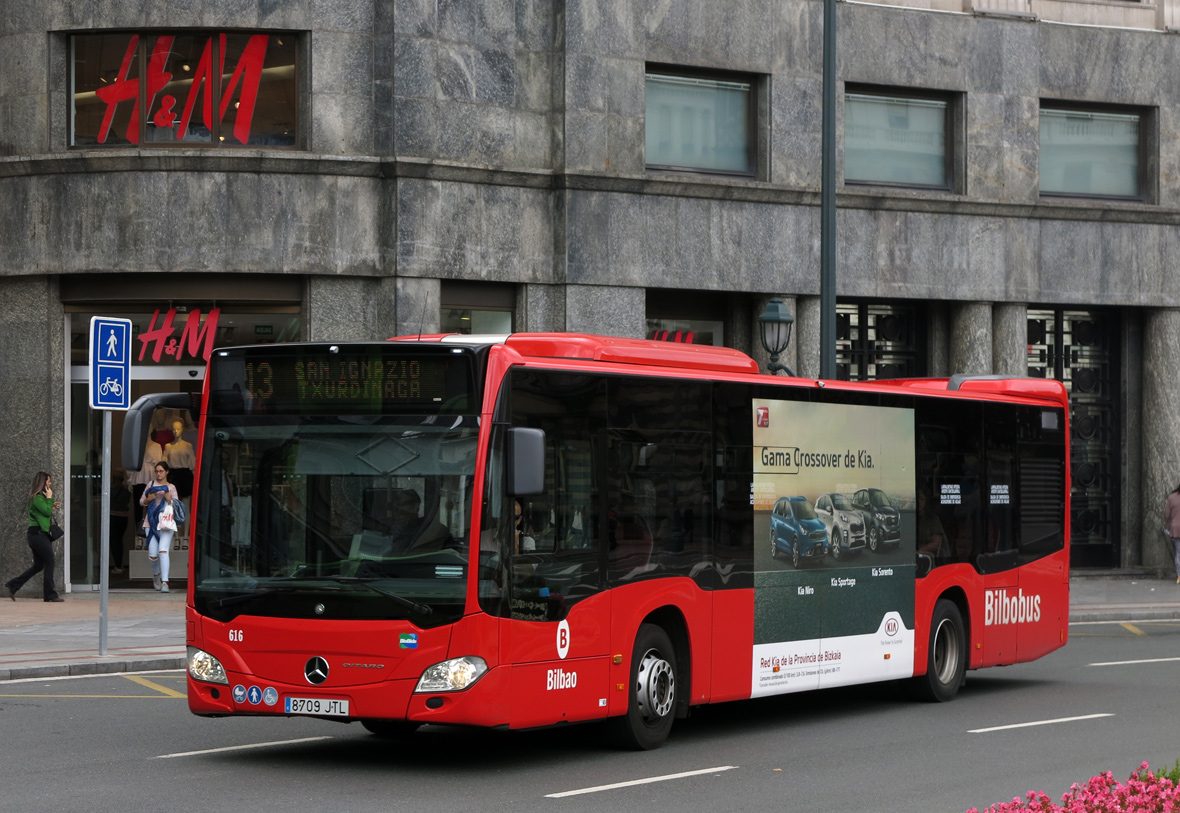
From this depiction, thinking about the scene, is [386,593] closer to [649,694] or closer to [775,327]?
[649,694]

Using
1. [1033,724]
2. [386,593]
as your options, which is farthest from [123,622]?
[1033,724]

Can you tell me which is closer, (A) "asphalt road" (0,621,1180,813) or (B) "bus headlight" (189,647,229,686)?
(A) "asphalt road" (0,621,1180,813)

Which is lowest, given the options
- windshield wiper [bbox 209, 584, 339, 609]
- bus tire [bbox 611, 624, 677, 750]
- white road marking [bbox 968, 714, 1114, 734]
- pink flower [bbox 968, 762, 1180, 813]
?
white road marking [bbox 968, 714, 1114, 734]

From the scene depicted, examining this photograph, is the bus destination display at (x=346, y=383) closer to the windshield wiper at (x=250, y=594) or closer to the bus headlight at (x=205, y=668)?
the windshield wiper at (x=250, y=594)

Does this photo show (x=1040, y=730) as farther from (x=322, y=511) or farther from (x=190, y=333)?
(x=190, y=333)

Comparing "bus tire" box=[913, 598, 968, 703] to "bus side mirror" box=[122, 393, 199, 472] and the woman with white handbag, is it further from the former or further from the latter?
the woman with white handbag

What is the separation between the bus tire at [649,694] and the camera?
1130 centimetres

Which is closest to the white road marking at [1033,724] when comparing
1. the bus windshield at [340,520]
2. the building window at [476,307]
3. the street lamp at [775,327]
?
the bus windshield at [340,520]

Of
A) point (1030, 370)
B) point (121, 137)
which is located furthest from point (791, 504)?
point (1030, 370)

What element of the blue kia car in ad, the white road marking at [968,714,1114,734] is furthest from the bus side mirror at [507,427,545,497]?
the white road marking at [968,714,1114,734]

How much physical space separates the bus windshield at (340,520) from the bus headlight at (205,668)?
27 centimetres

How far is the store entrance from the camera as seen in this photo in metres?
23.7

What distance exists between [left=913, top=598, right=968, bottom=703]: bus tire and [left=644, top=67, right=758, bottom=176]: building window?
12.0 m

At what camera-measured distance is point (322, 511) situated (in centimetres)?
1034
